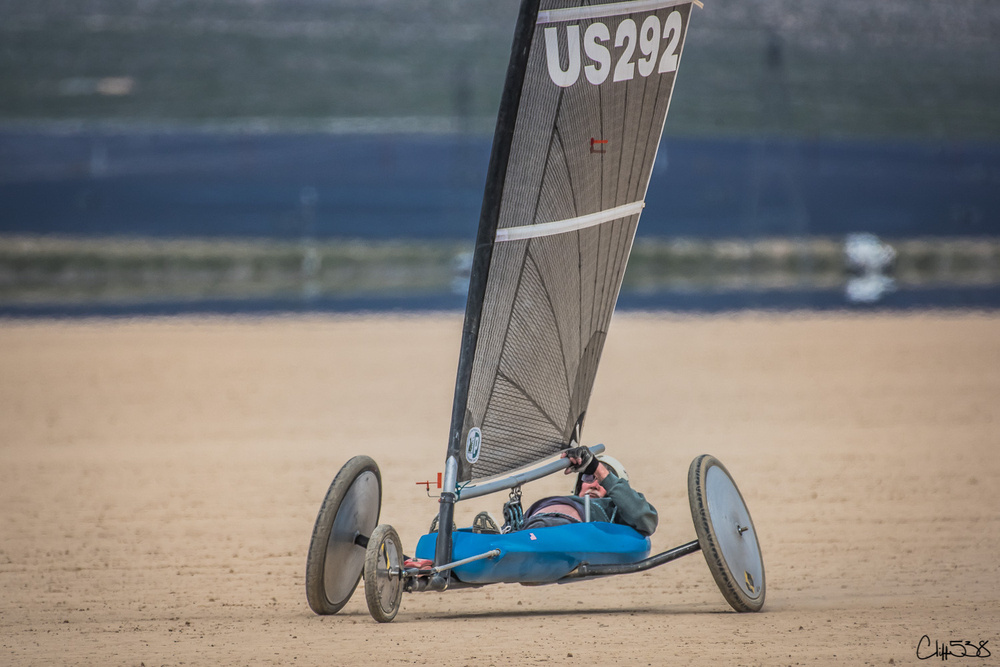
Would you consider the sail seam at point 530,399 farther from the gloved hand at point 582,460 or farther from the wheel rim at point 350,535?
the wheel rim at point 350,535

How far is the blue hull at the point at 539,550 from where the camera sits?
4840 mm

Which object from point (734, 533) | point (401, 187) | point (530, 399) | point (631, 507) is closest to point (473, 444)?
point (530, 399)

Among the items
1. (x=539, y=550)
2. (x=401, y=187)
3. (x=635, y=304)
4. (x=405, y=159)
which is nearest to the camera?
(x=539, y=550)

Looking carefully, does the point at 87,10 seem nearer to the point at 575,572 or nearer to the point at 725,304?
the point at 725,304

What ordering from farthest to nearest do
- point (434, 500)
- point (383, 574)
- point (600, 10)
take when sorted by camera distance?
1. point (434, 500)
2. point (600, 10)
3. point (383, 574)

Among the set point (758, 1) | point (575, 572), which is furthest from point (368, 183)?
point (758, 1)

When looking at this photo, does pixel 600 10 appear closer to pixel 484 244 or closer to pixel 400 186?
pixel 484 244

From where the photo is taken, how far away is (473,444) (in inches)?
205

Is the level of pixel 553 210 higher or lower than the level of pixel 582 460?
higher

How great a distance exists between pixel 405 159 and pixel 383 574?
29.3 meters

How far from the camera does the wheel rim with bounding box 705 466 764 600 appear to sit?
5012 millimetres

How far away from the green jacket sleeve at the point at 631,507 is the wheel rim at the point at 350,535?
3.52 feet

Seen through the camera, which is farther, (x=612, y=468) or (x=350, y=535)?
(x=612, y=468)

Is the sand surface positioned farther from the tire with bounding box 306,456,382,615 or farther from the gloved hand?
the gloved hand
